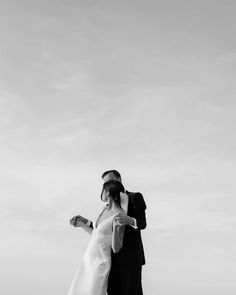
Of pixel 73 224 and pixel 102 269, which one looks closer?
pixel 102 269

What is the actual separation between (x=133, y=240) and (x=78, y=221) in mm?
887

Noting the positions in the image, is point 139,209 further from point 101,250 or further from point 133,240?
point 101,250

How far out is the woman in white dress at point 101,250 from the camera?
23.2 ft

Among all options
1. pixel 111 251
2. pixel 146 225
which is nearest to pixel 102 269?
pixel 111 251

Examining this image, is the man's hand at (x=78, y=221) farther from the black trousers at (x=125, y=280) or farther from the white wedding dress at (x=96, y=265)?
the black trousers at (x=125, y=280)


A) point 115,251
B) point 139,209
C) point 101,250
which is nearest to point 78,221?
point 101,250

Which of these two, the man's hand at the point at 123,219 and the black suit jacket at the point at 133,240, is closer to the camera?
the man's hand at the point at 123,219

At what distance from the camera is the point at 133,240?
7199 millimetres

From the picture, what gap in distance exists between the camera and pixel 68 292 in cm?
729

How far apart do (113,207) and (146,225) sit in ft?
1.75

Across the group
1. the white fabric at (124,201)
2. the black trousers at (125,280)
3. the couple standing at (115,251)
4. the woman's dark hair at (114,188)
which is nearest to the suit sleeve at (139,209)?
the couple standing at (115,251)

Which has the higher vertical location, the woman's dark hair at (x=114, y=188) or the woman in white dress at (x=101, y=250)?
the woman's dark hair at (x=114, y=188)

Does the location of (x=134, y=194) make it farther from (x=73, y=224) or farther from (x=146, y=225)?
(x=73, y=224)

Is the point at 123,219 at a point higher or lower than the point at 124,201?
lower
